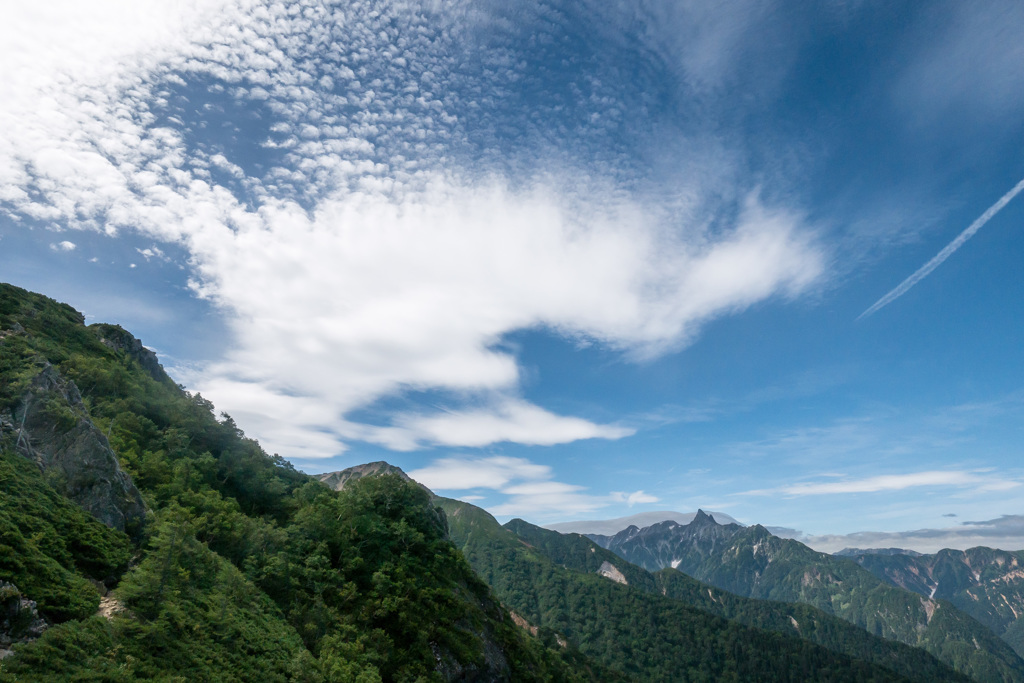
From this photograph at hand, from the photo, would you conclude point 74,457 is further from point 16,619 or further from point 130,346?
point 130,346

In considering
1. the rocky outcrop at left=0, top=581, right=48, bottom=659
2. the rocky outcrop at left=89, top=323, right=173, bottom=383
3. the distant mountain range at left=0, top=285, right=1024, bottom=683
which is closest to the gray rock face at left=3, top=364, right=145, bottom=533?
the distant mountain range at left=0, top=285, right=1024, bottom=683

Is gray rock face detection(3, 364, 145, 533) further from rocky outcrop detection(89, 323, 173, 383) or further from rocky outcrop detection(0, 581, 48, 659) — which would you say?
rocky outcrop detection(89, 323, 173, 383)

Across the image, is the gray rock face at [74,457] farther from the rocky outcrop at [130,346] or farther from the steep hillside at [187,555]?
the rocky outcrop at [130,346]

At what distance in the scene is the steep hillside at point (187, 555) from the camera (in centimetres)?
2273

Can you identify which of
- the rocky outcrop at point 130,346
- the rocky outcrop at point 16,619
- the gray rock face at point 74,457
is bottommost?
the rocky outcrop at point 16,619

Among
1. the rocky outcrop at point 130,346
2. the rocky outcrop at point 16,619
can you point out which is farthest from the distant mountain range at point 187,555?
the rocky outcrop at point 130,346

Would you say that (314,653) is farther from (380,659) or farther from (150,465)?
(150,465)

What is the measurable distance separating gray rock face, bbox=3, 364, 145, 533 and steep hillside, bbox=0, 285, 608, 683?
0.40ft

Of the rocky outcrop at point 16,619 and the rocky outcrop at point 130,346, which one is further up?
the rocky outcrop at point 130,346

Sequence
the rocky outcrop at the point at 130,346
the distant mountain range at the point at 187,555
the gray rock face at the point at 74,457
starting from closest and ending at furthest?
the distant mountain range at the point at 187,555
the gray rock face at the point at 74,457
the rocky outcrop at the point at 130,346

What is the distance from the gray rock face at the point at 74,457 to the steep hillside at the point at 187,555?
0.40ft

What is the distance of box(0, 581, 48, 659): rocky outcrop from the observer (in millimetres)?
19078

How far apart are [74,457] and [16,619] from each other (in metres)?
18.9

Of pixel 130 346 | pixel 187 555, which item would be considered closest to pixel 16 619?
pixel 187 555
